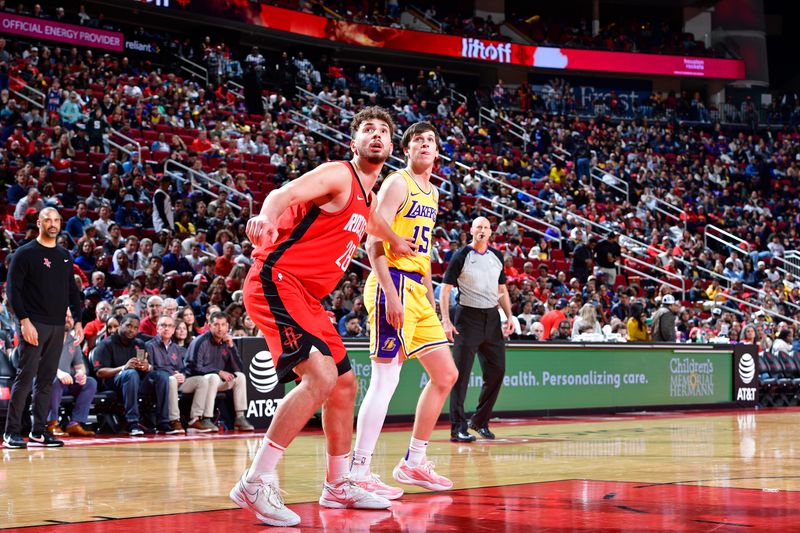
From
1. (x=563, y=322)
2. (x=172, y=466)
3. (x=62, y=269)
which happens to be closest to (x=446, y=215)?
(x=563, y=322)

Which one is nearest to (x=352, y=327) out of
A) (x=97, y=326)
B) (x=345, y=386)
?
(x=97, y=326)

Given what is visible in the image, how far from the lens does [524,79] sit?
4056 centimetres

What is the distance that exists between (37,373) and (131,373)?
5.57 feet

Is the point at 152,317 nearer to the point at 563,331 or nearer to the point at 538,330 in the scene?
the point at 538,330

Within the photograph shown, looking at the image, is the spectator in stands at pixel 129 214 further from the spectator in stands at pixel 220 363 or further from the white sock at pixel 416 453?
the white sock at pixel 416 453

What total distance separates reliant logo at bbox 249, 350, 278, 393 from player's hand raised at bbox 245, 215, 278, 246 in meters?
7.79

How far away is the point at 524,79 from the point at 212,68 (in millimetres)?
15723

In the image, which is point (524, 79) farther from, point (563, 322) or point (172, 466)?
point (172, 466)

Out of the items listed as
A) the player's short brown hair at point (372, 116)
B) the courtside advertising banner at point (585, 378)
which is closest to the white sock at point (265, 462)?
the player's short brown hair at point (372, 116)

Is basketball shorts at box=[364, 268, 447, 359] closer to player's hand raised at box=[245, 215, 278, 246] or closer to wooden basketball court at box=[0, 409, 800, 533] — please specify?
wooden basketball court at box=[0, 409, 800, 533]

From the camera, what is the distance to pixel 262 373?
40.7ft

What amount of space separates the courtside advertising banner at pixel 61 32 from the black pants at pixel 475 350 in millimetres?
19985

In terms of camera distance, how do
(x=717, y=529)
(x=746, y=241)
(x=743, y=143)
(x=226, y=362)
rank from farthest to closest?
(x=743, y=143), (x=746, y=241), (x=226, y=362), (x=717, y=529)

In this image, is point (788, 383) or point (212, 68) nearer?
point (788, 383)
